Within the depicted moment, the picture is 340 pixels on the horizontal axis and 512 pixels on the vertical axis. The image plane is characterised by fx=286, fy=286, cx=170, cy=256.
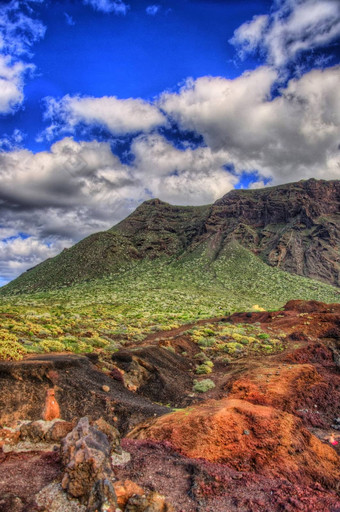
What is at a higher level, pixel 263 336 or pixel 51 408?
pixel 51 408

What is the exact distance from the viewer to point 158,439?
705 centimetres

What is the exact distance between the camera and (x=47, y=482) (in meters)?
4.59

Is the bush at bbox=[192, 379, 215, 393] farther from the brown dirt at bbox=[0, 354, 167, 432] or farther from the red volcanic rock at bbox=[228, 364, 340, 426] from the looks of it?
the brown dirt at bbox=[0, 354, 167, 432]

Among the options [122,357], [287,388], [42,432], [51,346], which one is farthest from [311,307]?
[42,432]

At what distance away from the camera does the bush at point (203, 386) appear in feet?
41.2

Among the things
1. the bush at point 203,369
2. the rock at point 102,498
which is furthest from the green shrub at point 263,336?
the rock at point 102,498

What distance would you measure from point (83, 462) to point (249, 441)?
13.7ft

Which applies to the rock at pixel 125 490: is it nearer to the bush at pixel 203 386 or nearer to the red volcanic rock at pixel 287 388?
the red volcanic rock at pixel 287 388

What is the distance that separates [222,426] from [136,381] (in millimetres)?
5361

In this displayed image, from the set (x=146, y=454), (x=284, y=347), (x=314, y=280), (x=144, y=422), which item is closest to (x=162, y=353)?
(x=144, y=422)

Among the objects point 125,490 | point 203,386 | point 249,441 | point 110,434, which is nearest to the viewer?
point 125,490

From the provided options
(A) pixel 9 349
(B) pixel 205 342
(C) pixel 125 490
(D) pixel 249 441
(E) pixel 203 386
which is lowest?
(B) pixel 205 342

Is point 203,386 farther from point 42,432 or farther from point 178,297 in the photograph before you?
point 178,297

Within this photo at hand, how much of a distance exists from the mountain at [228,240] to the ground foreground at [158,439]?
75.0m
